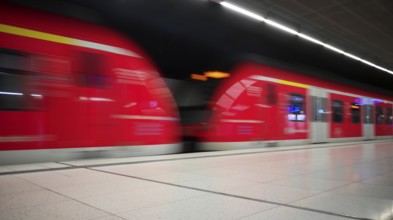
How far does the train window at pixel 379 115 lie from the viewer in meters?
16.8

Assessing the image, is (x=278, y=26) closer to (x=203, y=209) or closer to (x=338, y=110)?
(x=338, y=110)

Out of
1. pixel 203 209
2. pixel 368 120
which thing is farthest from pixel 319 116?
pixel 203 209

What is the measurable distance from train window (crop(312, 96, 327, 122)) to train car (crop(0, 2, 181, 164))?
6.65 m

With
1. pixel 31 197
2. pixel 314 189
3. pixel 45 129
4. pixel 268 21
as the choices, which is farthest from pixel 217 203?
pixel 268 21

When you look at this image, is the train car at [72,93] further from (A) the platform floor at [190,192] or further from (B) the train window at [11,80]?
(A) the platform floor at [190,192]

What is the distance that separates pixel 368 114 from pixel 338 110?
3.58 meters

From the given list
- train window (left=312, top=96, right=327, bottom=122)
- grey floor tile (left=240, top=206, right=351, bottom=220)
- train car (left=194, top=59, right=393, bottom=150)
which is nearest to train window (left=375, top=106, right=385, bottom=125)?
train car (left=194, top=59, right=393, bottom=150)

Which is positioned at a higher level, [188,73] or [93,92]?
[188,73]

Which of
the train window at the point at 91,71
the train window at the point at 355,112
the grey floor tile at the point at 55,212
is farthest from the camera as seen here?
the train window at the point at 355,112

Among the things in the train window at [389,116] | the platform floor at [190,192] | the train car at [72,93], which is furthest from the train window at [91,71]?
the train window at [389,116]

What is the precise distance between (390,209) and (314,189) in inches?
35.0

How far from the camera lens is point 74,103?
539 cm

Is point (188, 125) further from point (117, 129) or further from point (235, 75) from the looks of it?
point (117, 129)

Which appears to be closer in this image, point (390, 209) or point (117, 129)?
point (390, 209)
